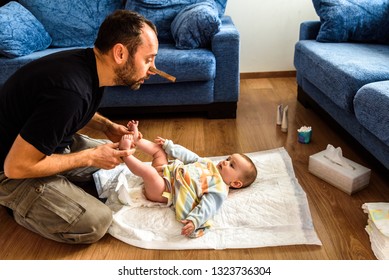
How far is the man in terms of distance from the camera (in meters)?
1.25

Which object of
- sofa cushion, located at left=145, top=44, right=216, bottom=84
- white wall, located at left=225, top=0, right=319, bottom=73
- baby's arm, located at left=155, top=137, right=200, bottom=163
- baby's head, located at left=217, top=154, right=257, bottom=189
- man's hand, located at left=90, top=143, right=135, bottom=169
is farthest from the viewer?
white wall, located at left=225, top=0, right=319, bottom=73

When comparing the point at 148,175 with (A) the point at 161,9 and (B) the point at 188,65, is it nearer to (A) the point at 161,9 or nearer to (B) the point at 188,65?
(B) the point at 188,65

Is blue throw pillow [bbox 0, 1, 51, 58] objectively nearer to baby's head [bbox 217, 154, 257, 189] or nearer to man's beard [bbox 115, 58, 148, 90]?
man's beard [bbox 115, 58, 148, 90]

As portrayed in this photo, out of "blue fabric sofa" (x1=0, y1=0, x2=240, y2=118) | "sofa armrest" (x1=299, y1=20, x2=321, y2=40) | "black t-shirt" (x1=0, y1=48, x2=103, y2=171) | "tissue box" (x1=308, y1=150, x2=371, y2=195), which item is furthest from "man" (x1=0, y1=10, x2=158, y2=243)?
"sofa armrest" (x1=299, y1=20, x2=321, y2=40)

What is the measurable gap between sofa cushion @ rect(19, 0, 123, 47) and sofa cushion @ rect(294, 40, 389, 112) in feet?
5.30

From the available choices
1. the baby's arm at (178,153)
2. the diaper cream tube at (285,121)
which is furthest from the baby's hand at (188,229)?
the diaper cream tube at (285,121)

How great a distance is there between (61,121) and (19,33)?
5.64 ft

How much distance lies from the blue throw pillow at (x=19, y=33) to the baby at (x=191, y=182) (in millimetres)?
1310

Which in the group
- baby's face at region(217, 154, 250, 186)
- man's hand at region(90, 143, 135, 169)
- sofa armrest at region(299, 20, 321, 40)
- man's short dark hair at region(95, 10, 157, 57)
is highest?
man's short dark hair at region(95, 10, 157, 57)

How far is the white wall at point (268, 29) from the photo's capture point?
345 cm

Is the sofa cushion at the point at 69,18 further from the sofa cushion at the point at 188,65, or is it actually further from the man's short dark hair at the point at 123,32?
the man's short dark hair at the point at 123,32

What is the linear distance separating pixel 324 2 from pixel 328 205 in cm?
166

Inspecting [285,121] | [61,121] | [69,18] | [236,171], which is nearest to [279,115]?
[285,121]
